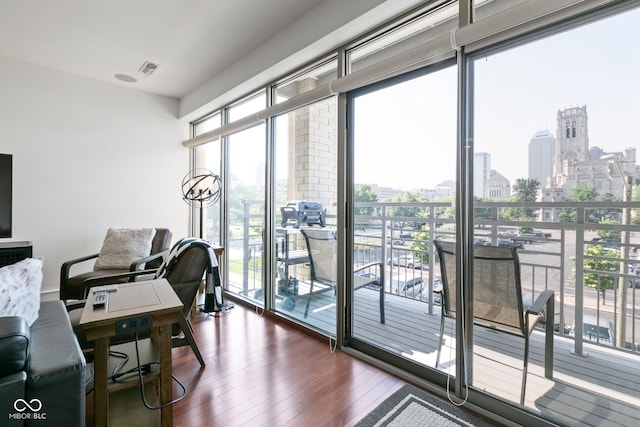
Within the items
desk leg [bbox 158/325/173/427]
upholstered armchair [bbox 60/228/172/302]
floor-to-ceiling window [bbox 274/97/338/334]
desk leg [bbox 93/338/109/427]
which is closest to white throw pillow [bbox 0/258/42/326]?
desk leg [bbox 93/338/109/427]

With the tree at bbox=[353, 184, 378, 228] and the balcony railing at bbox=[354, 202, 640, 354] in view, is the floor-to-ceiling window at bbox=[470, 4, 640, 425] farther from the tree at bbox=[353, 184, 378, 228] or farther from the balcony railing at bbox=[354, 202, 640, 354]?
the tree at bbox=[353, 184, 378, 228]

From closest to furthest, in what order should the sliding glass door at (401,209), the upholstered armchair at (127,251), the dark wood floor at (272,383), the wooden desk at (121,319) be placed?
the wooden desk at (121,319), the dark wood floor at (272,383), the sliding glass door at (401,209), the upholstered armchair at (127,251)

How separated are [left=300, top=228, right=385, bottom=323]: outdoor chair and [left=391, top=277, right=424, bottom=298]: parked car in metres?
0.11

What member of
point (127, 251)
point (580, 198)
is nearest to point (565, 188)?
point (580, 198)

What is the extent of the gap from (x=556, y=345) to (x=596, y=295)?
32 cm

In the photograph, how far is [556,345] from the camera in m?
1.60

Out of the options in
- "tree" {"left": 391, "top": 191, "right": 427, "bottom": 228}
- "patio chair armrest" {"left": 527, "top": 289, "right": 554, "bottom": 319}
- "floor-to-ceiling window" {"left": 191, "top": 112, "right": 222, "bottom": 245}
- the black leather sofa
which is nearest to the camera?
the black leather sofa

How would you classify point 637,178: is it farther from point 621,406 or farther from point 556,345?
point 621,406

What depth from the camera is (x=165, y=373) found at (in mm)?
1530

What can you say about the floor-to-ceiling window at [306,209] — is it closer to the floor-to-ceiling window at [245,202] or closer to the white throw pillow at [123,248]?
the floor-to-ceiling window at [245,202]

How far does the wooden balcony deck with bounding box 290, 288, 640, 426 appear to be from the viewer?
144 cm

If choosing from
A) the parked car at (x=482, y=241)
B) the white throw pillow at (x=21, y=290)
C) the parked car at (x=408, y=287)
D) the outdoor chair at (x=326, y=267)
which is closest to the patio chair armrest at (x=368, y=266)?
the outdoor chair at (x=326, y=267)

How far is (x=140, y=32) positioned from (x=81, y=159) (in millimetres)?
1948

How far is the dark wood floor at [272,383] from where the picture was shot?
5.61 ft
